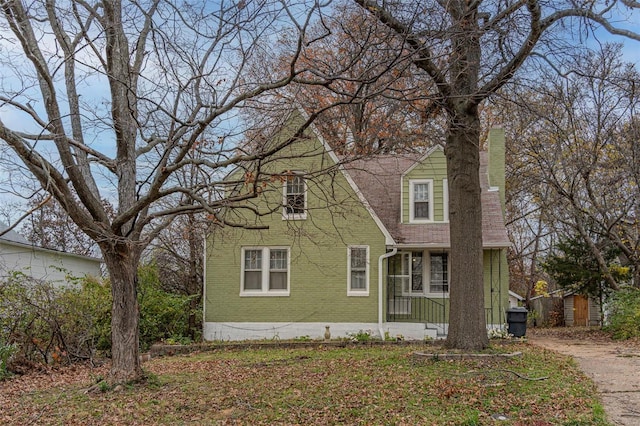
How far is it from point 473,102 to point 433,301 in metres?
9.15

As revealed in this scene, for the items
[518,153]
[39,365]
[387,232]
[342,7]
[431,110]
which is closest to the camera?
[342,7]

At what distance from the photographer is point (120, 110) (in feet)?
33.9

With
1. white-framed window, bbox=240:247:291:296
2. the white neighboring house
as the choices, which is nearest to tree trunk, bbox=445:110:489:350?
white-framed window, bbox=240:247:291:296

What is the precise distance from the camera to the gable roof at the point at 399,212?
61.7 feet

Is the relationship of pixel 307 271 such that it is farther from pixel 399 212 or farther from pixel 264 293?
pixel 399 212

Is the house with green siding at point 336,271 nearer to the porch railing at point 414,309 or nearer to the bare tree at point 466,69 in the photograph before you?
the porch railing at point 414,309

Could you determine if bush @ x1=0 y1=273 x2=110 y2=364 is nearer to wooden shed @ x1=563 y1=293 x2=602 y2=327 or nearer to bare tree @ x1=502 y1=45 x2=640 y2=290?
bare tree @ x1=502 y1=45 x2=640 y2=290

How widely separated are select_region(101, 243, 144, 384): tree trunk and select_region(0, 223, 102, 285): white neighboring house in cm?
546

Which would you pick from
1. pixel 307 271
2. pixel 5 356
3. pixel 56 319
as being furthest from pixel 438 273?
pixel 5 356

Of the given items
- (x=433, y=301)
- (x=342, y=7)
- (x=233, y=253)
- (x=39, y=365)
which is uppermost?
(x=342, y=7)

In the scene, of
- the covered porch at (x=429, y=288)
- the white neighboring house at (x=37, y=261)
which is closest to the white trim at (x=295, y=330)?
the covered porch at (x=429, y=288)

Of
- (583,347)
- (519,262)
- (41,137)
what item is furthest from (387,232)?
(519,262)

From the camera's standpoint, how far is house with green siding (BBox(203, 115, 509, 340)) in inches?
725

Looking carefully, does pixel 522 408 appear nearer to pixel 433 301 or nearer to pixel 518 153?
pixel 433 301
